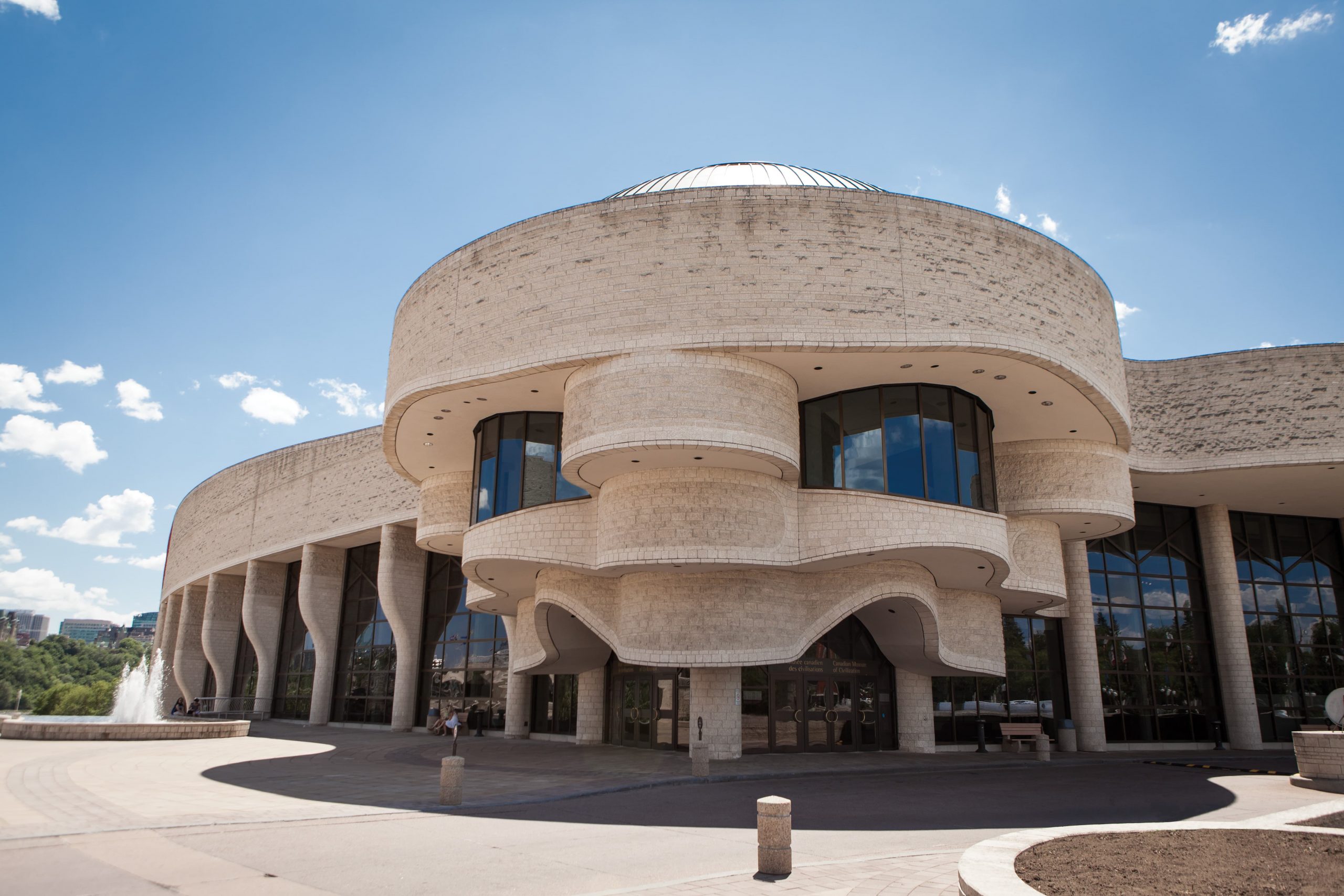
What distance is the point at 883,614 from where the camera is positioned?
24172 millimetres

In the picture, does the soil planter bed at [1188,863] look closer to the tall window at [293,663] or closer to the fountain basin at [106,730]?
the fountain basin at [106,730]

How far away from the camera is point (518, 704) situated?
3141 centimetres

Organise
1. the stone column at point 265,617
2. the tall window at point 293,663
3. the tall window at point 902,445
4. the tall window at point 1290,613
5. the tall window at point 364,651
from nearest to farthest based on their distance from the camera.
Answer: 1. the tall window at point 902,445
2. the tall window at point 1290,613
3. the tall window at point 364,651
4. the tall window at point 293,663
5. the stone column at point 265,617

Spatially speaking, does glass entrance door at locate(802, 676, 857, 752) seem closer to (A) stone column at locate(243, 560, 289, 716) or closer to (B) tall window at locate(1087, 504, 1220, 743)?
(B) tall window at locate(1087, 504, 1220, 743)

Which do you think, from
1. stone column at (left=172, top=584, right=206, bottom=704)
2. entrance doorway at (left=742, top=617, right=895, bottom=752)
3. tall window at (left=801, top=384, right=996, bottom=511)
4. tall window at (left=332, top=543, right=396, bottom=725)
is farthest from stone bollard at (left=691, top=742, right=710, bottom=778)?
stone column at (left=172, top=584, right=206, bottom=704)

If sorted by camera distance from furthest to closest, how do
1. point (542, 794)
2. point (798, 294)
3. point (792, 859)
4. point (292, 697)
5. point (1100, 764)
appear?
point (292, 697)
point (1100, 764)
point (798, 294)
point (542, 794)
point (792, 859)

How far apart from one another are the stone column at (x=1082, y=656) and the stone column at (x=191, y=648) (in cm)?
4507

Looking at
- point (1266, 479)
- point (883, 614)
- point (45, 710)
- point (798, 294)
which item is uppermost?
point (798, 294)

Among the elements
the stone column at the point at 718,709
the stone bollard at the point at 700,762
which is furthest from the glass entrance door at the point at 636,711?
the stone bollard at the point at 700,762

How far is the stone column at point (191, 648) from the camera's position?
51.4 meters

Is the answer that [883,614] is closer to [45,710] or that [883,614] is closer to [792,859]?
[792,859]

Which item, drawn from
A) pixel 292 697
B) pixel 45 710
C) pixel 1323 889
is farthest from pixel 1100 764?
pixel 45 710

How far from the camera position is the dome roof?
2517cm

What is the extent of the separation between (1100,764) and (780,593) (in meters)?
9.35
